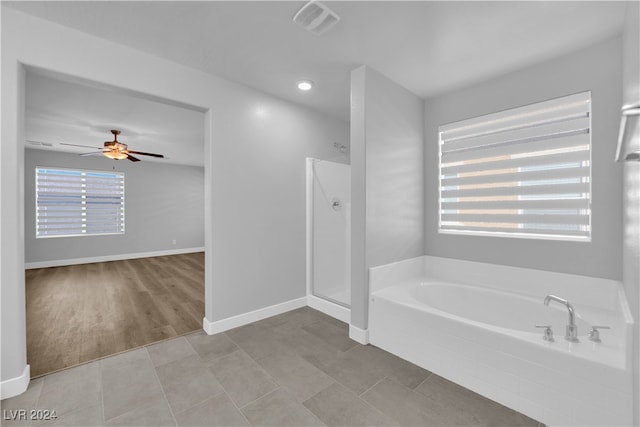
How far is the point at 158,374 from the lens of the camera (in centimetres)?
193

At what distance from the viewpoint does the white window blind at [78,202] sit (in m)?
5.47

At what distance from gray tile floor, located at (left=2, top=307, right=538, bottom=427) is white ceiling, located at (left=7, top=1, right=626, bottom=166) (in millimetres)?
2457

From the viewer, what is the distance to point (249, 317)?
9.17 ft

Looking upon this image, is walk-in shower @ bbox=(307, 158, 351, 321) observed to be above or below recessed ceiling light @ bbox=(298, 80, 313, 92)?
below

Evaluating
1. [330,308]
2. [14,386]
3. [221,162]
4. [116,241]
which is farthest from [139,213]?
[330,308]

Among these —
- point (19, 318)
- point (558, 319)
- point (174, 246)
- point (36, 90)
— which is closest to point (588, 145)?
point (558, 319)

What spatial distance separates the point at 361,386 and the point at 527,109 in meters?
2.72

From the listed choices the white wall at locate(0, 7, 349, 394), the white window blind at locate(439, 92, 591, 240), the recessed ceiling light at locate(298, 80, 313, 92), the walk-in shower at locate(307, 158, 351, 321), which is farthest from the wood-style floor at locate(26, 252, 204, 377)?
the white window blind at locate(439, 92, 591, 240)

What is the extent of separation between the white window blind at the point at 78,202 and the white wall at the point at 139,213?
0.13m

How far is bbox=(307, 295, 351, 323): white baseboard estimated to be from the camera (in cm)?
290

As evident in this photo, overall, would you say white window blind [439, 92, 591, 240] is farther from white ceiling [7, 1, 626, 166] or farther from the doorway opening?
the doorway opening

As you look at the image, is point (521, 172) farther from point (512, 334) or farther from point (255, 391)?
point (255, 391)

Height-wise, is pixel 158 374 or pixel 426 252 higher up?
pixel 426 252

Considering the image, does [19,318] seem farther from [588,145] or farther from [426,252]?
[588,145]
